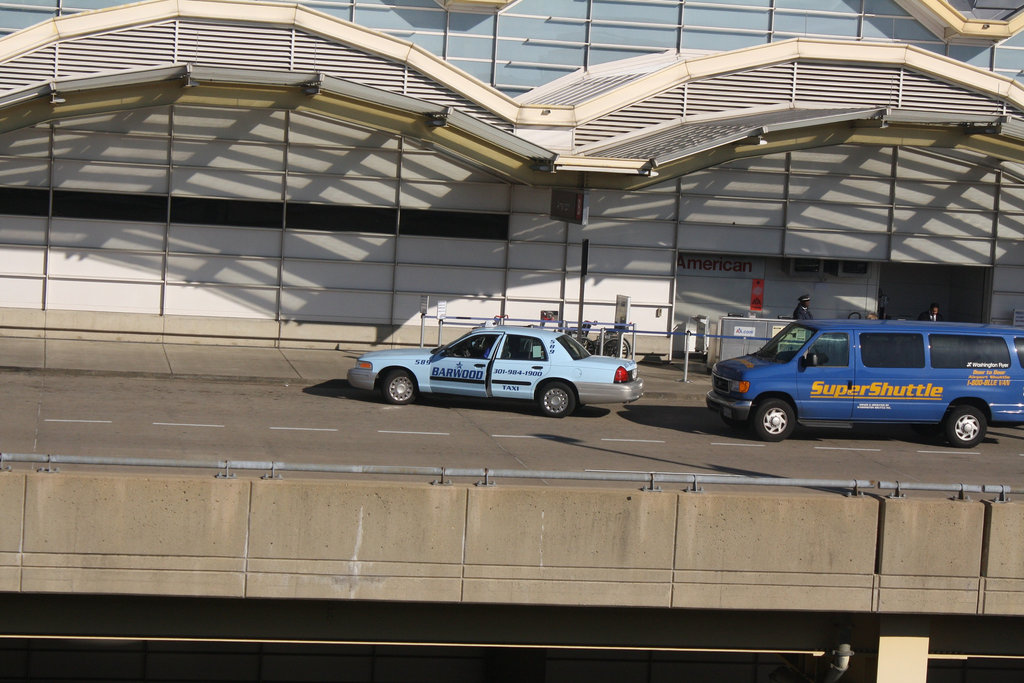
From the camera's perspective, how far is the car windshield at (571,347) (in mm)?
18438

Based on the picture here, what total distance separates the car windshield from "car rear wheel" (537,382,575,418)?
53 cm

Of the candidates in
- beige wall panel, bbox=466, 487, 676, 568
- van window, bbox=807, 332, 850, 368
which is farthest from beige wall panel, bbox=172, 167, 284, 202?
beige wall panel, bbox=466, 487, 676, 568

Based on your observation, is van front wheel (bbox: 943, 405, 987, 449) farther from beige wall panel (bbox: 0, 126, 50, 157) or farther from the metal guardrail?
beige wall panel (bbox: 0, 126, 50, 157)

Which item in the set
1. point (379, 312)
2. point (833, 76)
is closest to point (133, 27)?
point (379, 312)

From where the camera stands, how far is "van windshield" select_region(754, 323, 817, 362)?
56.3 ft

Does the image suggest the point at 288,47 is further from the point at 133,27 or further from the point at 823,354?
the point at 823,354

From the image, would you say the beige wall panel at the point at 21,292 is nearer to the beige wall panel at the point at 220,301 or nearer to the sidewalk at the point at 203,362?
the sidewalk at the point at 203,362

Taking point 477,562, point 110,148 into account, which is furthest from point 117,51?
point 477,562

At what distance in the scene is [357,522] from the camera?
1031 centimetres

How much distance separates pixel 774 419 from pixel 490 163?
9.28m

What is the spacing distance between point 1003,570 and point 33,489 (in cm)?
902

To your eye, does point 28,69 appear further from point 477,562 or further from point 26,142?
point 477,562

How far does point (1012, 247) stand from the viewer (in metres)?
26.9

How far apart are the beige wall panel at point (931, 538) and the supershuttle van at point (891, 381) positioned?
6.16 m
